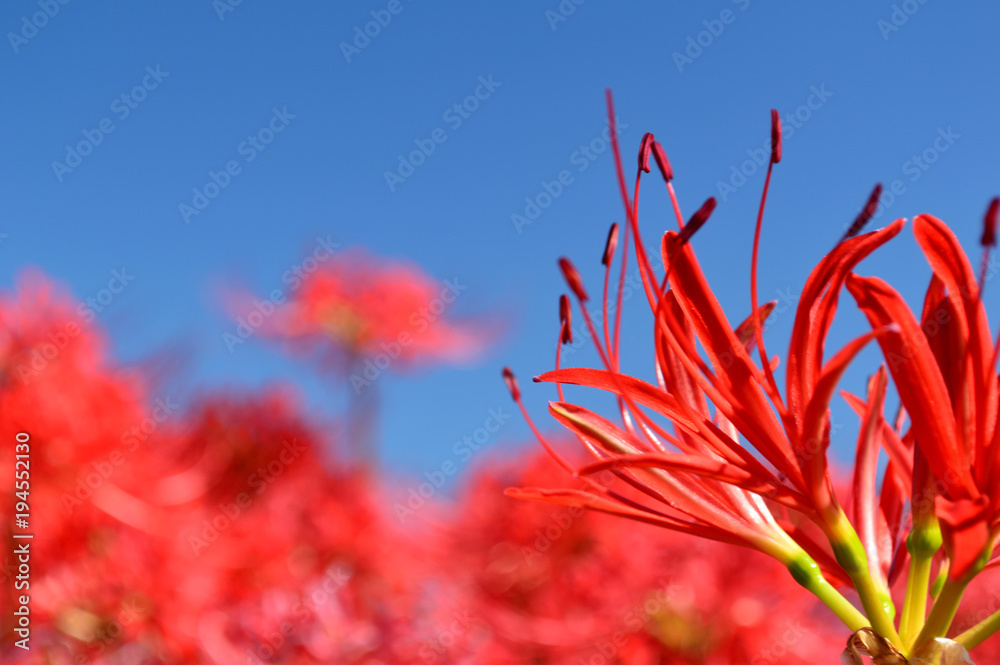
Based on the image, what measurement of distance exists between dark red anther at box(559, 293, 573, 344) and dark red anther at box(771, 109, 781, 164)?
30 cm

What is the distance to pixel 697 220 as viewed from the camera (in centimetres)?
89

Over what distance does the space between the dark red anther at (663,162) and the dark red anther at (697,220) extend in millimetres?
145

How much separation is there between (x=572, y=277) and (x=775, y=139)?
0.95 feet

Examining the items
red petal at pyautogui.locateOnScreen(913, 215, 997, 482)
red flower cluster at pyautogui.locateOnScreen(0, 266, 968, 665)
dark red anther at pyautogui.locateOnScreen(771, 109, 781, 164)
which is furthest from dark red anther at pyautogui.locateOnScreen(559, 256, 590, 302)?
red flower cluster at pyautogui.locateOnScreen(0, 266, 968, 665)

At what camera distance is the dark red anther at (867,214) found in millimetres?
825

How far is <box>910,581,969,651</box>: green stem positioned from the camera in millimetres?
768

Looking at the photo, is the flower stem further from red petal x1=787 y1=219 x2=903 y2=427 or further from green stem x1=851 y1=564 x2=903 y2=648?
red petal x1=787 y1=219 x2=903 y2=427

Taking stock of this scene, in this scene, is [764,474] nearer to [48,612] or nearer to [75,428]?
[48,612]

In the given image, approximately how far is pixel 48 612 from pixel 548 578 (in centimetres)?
181

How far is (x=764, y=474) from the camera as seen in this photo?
2.75ft

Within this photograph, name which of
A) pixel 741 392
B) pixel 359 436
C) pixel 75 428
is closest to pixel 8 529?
pixel 75 428

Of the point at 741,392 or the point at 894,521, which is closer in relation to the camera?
the point at 741,392

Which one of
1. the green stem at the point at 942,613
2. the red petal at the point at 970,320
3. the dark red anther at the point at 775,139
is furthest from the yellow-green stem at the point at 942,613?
the dark red anther at the point at 775,139

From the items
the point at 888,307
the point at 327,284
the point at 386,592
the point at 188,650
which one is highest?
the point at 327,284
